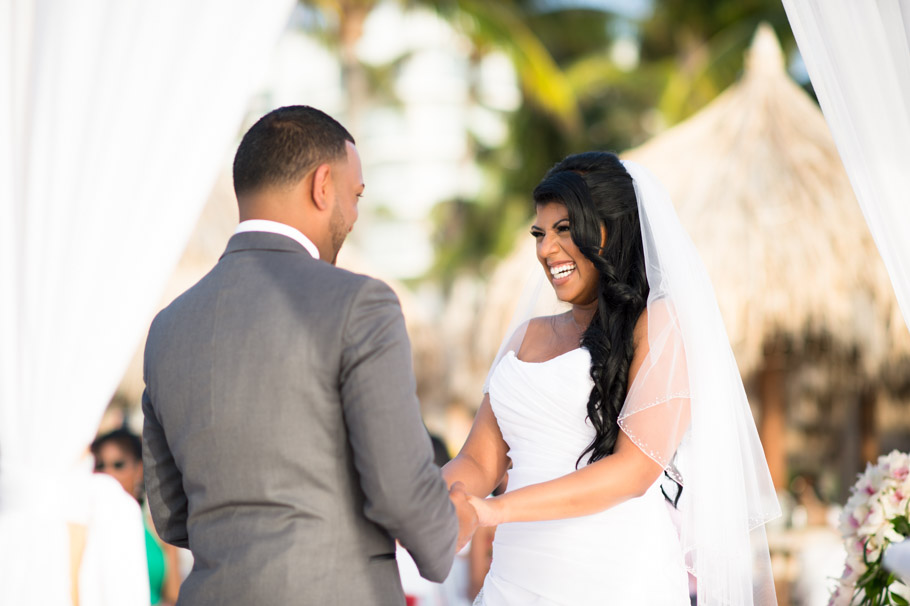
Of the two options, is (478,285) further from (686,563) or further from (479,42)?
(686,563)

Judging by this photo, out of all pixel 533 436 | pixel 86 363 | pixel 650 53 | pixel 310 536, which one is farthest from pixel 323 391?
pixel 650 53

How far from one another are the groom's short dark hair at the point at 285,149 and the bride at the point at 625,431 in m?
1.18

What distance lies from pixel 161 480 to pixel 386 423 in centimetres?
73

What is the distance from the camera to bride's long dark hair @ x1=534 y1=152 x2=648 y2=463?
3.18m

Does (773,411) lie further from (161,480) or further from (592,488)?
(161,480)

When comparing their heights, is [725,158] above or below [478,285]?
above

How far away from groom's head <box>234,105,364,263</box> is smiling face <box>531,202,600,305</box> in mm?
1135

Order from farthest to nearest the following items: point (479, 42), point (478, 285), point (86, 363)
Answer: point (478, 285) → point (479, 42) → point (86, 363)

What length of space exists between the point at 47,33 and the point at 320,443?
1.68 m

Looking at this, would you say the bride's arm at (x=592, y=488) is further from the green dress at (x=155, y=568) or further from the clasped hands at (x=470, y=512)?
the green dress at (x=155, y=568)

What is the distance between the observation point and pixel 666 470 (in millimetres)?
3271

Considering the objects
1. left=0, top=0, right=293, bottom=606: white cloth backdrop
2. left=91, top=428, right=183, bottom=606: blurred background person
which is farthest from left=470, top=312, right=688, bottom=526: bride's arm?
left=91, top=428, right=183, bottom=606: blurred background person

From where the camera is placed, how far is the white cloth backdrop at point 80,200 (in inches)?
114

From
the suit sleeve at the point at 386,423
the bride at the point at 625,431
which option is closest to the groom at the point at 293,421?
the suit sleeve at the point at 386,423
